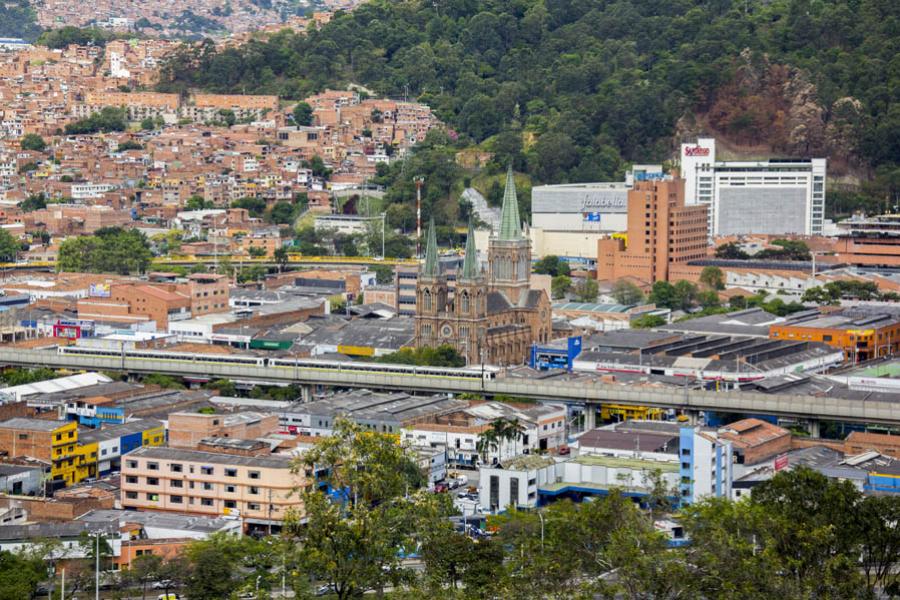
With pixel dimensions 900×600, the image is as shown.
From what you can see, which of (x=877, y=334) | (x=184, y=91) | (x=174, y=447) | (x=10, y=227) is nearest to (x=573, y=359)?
(x=877, y=334)

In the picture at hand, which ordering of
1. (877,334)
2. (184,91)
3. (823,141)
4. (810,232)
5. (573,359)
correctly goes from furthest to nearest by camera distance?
(184,91) < (823,141) < (810,232) < (877,334) < (573,359)

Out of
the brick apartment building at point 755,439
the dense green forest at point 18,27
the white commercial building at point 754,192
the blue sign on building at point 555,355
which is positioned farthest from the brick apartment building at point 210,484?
the dense green forest at point 18,27

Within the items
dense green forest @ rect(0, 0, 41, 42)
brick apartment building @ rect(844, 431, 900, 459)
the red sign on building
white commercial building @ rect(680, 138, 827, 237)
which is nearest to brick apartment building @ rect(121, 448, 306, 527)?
brick apartment building @ rect(844, 431, 900, 459)

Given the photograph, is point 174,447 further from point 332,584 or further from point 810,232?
point 810,232

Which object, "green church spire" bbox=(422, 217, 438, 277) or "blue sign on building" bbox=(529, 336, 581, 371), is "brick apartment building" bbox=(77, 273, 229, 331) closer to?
"green church spire" bbox=(422, 217, 438, 277)

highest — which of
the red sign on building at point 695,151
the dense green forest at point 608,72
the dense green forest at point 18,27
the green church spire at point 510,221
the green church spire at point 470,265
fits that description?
the dense green forest at point 18,27

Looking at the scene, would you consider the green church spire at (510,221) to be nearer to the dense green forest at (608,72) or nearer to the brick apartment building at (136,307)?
the brick apartment building at (136,307)
